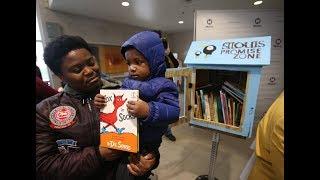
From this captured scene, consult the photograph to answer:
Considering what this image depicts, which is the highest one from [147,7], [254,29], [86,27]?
[147,7]

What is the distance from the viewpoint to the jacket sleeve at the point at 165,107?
647mm

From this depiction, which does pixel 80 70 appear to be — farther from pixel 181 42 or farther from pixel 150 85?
pixel 181 42

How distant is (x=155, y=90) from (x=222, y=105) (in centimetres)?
87

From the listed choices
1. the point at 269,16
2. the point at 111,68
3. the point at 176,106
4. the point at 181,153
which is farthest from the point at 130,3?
the point at 176,106

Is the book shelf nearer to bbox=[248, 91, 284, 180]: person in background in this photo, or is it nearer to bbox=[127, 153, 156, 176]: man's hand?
bbox=[248, 91, 284, 180]: person in background

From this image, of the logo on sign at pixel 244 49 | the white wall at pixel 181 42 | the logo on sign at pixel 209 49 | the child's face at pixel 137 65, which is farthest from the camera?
the white wall at pixel 181 42

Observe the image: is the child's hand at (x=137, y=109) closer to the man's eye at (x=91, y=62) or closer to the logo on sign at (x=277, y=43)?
the man's eye at (x=91, y=62)

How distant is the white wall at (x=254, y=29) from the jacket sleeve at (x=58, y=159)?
2.19 meters

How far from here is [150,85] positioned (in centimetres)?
75

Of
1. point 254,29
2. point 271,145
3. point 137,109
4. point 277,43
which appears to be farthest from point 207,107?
point 277,43

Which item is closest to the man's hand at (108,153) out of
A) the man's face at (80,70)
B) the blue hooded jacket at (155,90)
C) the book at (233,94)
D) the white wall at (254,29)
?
the blue hooded jacket at (155,90)

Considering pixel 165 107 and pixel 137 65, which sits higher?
pixel 137 65
